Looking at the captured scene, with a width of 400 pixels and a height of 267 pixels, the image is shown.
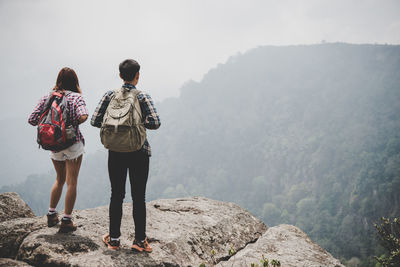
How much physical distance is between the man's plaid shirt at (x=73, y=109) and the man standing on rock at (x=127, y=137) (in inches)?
12.7

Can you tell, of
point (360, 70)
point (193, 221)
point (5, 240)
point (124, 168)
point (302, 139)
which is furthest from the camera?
point (360, 70)

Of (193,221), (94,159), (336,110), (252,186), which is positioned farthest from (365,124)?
(94,159)

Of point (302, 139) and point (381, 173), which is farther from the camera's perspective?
point (302, 139)

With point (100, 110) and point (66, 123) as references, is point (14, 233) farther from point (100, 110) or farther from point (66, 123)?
point (100, 110)

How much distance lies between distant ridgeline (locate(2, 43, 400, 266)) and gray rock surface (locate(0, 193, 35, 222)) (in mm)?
58295

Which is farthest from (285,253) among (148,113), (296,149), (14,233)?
(296,149)

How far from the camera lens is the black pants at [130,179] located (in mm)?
2775

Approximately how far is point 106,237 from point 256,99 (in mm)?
187289

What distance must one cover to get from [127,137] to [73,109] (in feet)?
3.51

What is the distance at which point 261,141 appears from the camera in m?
154

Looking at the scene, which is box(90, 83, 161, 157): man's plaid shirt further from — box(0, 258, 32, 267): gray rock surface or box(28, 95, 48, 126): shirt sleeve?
box(0, 258, 32, 267): gray rock surface

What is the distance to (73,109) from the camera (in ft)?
10.0

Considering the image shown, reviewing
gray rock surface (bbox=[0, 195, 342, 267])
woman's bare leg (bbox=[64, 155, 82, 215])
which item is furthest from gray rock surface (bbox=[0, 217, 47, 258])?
woman's bare leg (bbox=[64, 155, 82, 215])

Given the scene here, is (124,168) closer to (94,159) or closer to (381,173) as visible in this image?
(381,173)
